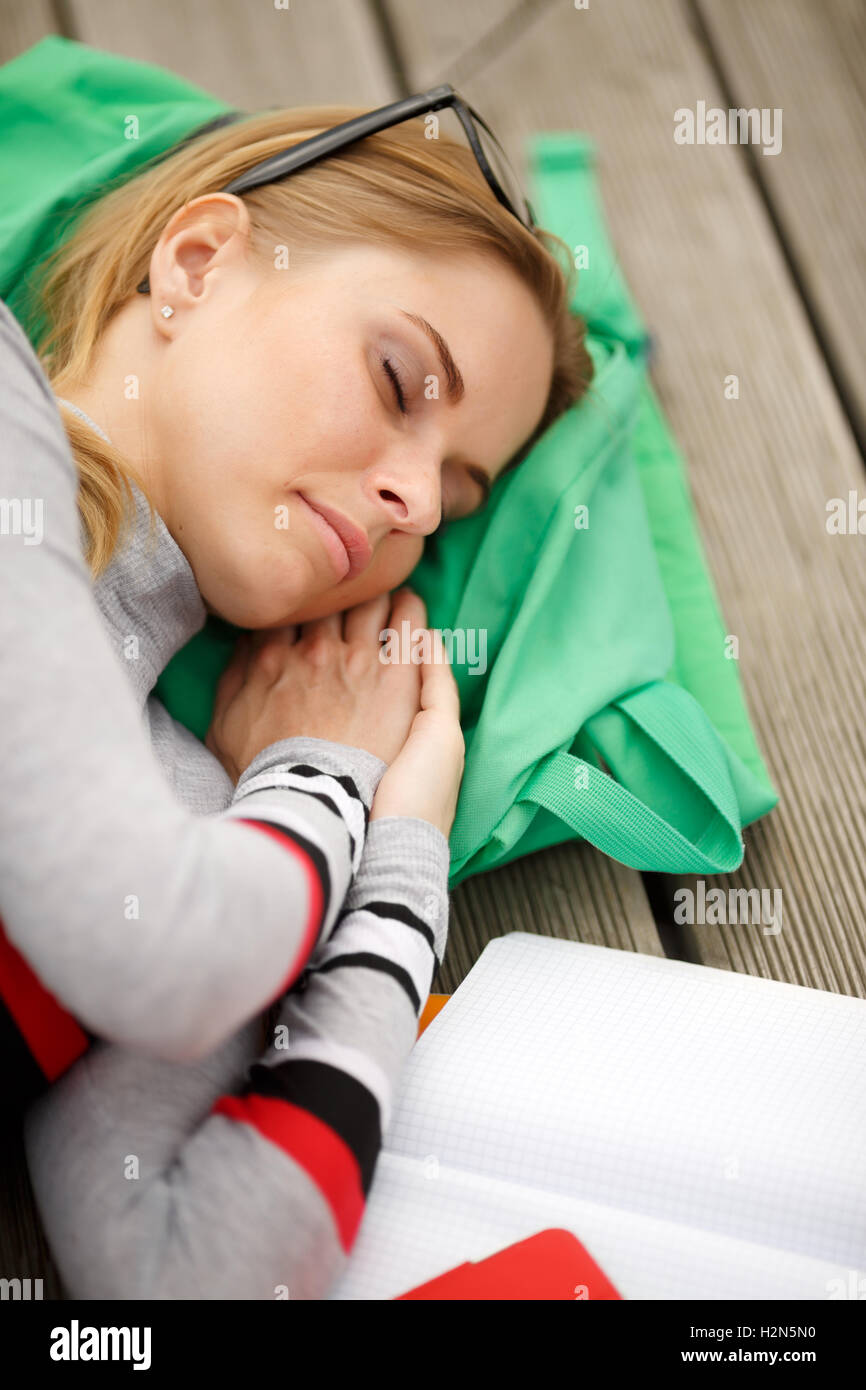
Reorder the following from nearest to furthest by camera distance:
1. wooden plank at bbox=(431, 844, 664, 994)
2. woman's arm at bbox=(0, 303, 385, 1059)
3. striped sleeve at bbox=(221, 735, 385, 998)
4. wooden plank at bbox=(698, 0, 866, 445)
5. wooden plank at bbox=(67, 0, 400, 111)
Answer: woman's arm at bbox=(0, 303, 385, 1059), striped sleeve at bbox=(221, 735, 385, 998), wooden plank at bbox=(431, 844, 664, 994), wooden plank at bbox=(698, 0, 866, 445), wooden plank at bbox=(67, 0, 400, 111)

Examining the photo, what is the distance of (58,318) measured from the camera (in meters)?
0.96

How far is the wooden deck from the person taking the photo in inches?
36.4

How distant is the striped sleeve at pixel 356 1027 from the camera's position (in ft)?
2.06

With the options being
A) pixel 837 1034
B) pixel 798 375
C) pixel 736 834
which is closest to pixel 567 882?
pixel 736 834

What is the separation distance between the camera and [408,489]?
84cm

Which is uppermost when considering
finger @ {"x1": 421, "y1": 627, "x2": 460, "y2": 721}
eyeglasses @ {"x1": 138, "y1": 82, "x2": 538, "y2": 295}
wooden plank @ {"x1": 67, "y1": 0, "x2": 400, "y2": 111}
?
wooden plank @ {"x1": 67, "y1": 0, "x2": 400, "y2": 111}

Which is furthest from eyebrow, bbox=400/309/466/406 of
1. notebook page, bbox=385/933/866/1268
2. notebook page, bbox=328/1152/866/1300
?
notebook page, bbox=328/1152/866/1300

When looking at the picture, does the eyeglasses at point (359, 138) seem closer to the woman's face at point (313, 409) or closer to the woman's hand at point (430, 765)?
the woman's face at point (313, 409)

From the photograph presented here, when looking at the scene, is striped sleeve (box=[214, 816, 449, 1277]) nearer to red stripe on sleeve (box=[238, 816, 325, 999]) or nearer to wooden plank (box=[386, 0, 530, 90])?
red stripe on sleeve (box=[238, 816, 325, 999])

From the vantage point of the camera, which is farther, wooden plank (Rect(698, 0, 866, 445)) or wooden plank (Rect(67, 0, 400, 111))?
wooden plank (Rect(67, 0, 400, 111))

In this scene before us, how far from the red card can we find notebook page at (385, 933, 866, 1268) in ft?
0.15

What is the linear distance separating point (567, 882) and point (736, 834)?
16 cm

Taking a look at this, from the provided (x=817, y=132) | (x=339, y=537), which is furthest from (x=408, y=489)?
(x=817, y=132)
